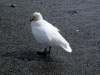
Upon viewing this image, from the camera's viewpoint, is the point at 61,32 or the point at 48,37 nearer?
the point at 48,37

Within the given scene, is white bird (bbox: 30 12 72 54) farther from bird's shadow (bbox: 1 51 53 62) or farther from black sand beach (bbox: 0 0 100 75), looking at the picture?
black sand beach (bbox: 0 0 100 75)

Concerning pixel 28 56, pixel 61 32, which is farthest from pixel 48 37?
pixel 61 32

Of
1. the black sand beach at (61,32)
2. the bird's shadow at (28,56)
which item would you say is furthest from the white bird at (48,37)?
the black sand beach at (61,32)

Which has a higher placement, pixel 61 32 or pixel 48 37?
pixel 48 37

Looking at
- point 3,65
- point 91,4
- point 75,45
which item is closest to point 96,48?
point 75,45

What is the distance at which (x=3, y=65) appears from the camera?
6.61 m

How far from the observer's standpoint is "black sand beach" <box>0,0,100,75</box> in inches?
258

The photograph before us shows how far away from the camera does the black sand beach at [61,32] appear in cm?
656

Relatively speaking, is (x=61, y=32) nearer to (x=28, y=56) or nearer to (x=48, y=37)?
(x=48, y=37)

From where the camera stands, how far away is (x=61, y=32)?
886 centimetres

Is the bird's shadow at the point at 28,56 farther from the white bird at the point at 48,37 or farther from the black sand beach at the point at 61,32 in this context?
the white bird at the point at 48,37

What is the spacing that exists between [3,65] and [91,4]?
20.6ft

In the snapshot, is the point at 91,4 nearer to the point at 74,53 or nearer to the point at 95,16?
the point at 95,16

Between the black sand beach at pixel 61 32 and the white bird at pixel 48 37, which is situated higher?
the white bird at pixel 48 37
